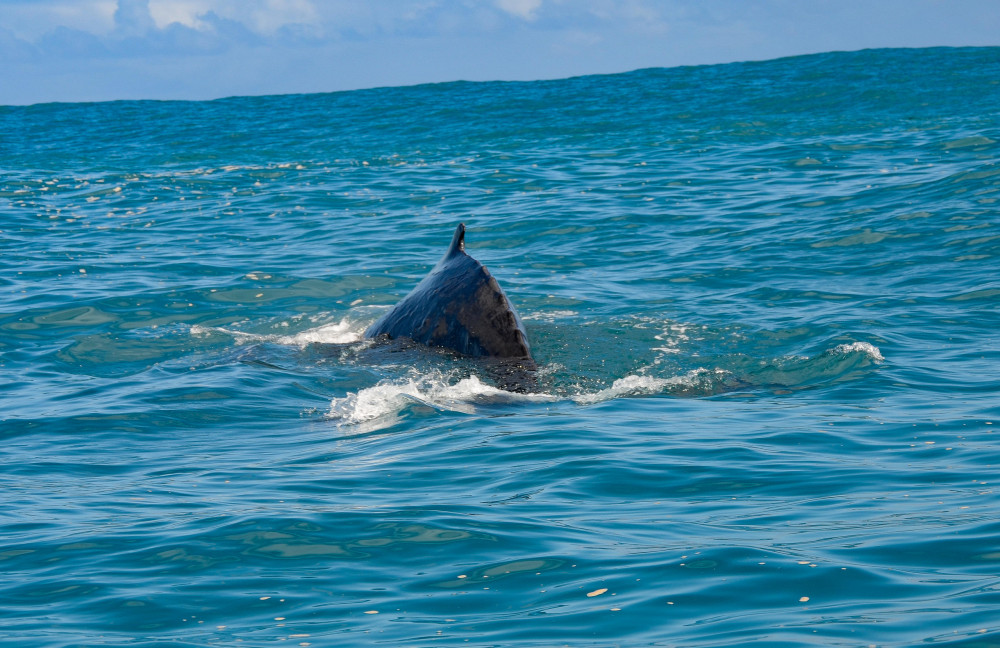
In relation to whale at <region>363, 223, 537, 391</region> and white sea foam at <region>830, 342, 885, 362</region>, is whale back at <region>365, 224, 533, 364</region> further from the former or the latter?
white sea foam at <region>830, 342, 885, 362</region>

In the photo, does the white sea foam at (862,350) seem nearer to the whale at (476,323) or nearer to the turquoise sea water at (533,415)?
the turquoise sea water at (533,415)

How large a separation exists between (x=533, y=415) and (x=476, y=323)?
1.20 m

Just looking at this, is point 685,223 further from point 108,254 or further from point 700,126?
point 700,126

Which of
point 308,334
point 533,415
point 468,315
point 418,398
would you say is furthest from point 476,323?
point 308,334

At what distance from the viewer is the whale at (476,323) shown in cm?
984

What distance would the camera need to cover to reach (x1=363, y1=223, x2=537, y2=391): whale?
9.84 metres

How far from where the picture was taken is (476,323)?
389 inches

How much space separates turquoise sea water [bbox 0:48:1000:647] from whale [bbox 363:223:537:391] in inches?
8.9

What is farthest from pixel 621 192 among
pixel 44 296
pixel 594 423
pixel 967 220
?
pixel 594 423

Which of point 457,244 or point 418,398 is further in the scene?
point 457,244

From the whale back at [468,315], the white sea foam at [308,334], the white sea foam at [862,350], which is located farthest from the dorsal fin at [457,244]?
the white sea foam at [862,350]

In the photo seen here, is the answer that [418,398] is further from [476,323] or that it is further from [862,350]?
[862,350]

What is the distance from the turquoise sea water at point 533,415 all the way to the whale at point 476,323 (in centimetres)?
Result: 23

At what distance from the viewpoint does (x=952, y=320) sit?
40.6ft
